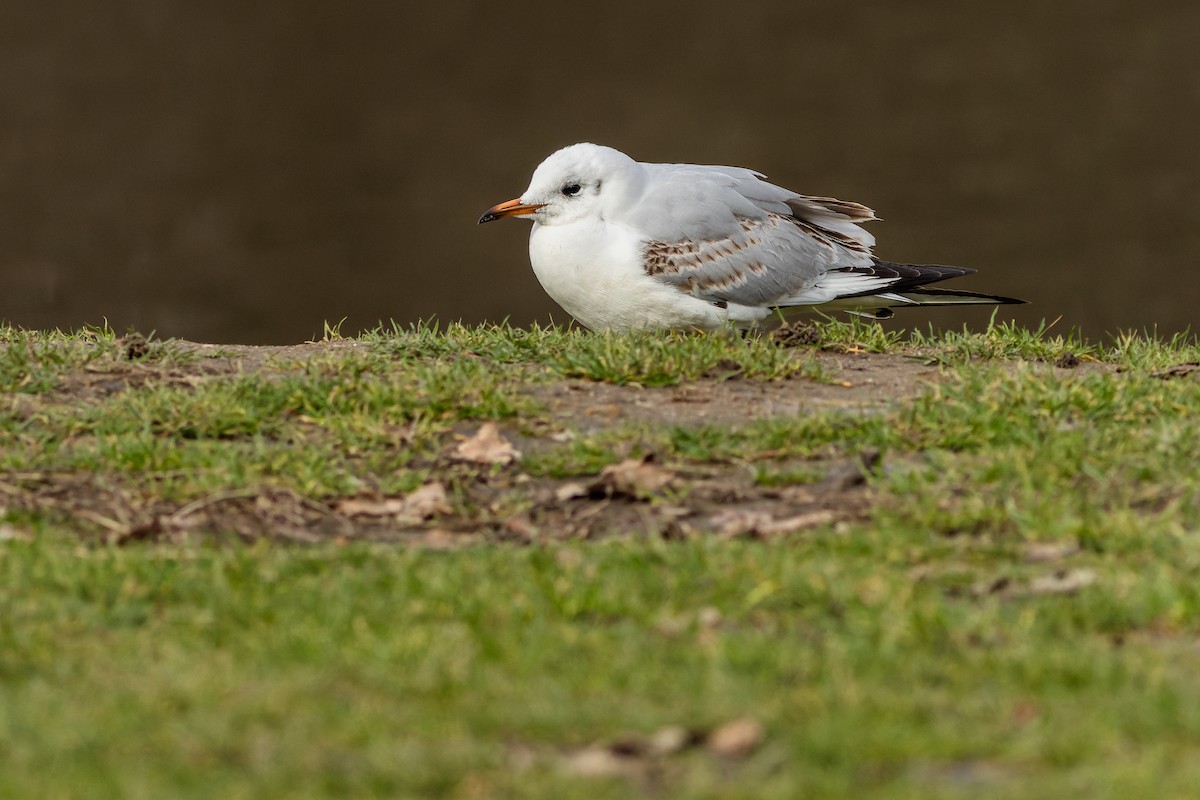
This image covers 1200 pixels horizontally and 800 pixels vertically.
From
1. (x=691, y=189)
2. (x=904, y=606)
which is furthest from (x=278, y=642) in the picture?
(x=691, y=189)

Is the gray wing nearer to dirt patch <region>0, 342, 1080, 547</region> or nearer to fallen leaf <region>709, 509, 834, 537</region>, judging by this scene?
dirt patch <region>0, 342, 1080, 547</region>

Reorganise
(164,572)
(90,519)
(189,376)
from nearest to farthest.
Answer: (164,572), (90,519), (189,376)

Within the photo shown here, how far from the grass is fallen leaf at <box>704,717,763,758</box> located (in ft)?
0.10

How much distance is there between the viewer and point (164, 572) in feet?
14.9

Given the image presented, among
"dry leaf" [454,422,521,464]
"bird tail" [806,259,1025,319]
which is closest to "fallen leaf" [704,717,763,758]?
"dry leaf" [454,422,521,464]

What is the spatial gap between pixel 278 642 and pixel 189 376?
302cm

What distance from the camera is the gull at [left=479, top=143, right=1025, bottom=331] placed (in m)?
7.47

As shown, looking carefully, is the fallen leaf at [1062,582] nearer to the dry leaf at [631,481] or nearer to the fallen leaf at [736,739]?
the fallen leaf at [736,739]

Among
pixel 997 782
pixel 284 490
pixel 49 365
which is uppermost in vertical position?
pixel 49 365

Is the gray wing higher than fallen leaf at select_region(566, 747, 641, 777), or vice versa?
the gray wing

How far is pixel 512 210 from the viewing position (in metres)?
7.82

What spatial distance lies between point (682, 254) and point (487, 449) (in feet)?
6.70

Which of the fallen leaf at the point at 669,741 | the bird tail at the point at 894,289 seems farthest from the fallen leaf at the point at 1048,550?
the bird tail at the point at 894,289

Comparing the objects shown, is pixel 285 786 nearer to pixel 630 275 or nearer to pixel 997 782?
pixel 997 782
